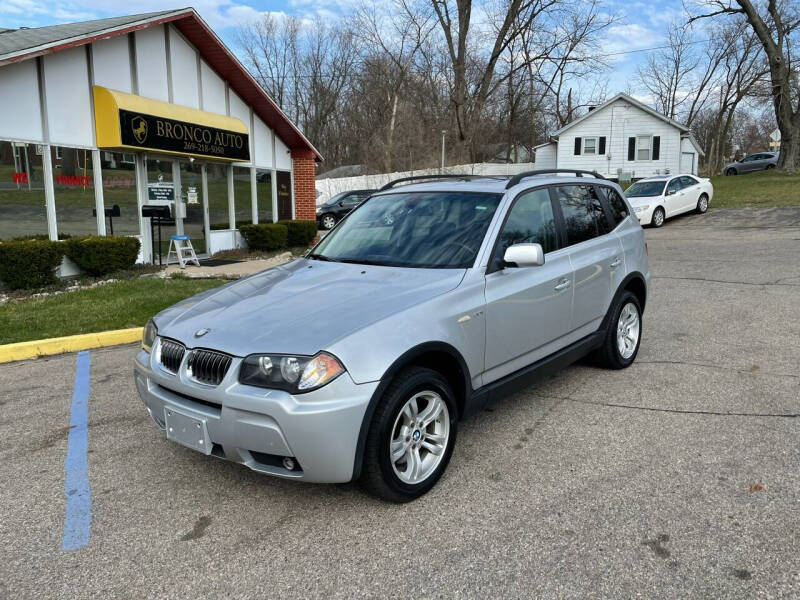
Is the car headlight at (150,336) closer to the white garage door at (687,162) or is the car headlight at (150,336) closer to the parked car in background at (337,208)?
the parked car in background at (337,208)

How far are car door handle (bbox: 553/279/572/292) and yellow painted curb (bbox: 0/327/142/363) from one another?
4985 mm

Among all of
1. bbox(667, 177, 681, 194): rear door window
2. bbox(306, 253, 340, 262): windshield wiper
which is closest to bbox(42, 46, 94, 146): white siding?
bbox(306, 253, 340, 262): windshield wiper

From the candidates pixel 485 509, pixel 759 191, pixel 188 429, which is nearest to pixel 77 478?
pixel 188 429

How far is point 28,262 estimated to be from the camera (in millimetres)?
9383

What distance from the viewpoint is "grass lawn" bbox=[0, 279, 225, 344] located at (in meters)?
7.03

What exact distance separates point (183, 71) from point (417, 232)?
11079mm

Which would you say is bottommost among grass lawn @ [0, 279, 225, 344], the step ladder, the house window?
grass lawn @ [0, 279, 225, 344]

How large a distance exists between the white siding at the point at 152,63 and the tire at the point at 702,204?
16.4 meters

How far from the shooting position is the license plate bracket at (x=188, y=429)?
3053mm

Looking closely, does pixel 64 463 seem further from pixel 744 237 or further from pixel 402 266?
pixel 744 237

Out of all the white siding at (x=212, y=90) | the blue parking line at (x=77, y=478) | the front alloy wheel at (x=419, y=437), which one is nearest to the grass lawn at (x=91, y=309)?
the blue parking line at (x=77, y=478)

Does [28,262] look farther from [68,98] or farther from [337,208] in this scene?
[337,208]

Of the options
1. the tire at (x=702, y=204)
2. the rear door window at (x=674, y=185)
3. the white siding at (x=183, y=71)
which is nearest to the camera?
the white siding at (x=183, y=71)

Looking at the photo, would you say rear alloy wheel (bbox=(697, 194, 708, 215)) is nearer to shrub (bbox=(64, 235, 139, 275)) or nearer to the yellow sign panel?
the yellow sign panel
